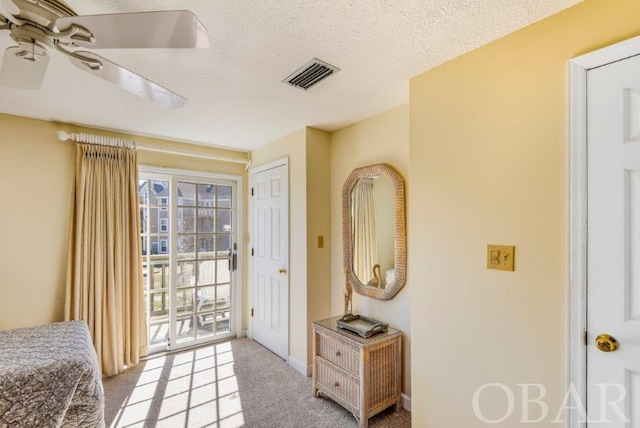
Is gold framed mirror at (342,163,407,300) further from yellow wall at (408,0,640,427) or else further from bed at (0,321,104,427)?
bed at (0,321,104,427)

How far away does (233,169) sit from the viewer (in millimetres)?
3748

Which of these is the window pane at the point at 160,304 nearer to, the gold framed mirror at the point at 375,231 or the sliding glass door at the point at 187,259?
the sliding glass door at the point at 187,259

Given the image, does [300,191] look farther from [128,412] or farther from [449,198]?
[128,412]

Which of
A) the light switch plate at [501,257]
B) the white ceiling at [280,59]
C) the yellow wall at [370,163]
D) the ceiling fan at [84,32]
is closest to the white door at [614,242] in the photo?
the light switch plate at [501,257]

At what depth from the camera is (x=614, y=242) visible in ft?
3.86

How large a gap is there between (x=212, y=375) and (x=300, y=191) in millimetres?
1864

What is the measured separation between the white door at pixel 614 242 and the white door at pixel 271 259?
7.60ft

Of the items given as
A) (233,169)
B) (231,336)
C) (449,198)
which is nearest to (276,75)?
(449,198)

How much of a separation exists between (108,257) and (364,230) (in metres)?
2.36

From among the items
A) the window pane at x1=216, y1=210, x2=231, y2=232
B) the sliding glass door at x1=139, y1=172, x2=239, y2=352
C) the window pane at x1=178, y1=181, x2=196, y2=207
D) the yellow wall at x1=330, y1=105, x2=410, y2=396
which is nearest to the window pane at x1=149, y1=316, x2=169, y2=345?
the sliding glass door at x1=139, y1=172, x2=239, y2=352

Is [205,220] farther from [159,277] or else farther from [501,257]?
[501,257]

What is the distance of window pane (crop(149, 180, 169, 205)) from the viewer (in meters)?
3.37

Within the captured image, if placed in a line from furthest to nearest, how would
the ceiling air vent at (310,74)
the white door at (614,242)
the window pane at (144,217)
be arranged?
1. the window pane at (144,217)
2. the ceiling air vent at (310,74)
3. the white door at (614,242)

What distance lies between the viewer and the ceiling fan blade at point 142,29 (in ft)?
3.22
